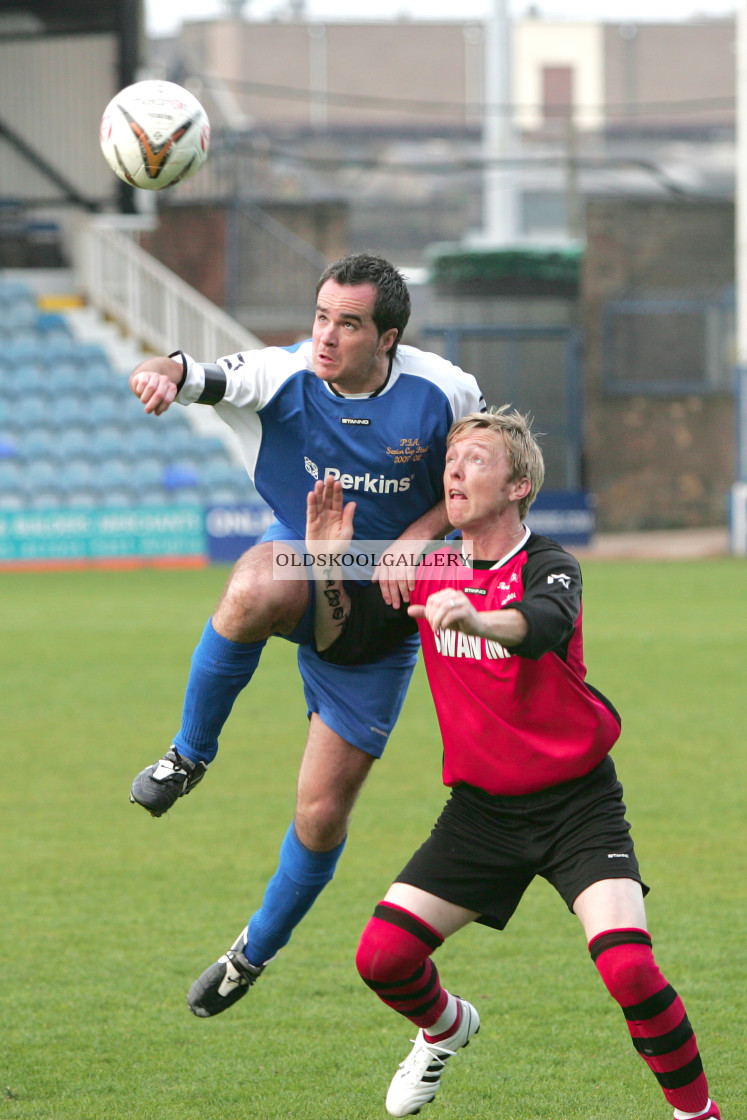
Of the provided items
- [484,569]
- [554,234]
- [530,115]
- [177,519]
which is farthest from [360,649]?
[530,115]

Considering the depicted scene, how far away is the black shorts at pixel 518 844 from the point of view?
3.43 metres

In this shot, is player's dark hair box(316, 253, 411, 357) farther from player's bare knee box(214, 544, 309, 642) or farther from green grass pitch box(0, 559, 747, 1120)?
green grass pitch box(0, 559, 747, 1120)

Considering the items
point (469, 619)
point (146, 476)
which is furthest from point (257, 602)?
point (146, 476)

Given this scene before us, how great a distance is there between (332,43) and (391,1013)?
50824 millimetres

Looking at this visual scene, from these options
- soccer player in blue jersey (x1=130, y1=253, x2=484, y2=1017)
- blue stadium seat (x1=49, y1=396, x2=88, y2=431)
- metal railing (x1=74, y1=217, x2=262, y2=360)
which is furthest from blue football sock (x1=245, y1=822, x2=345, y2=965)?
blue stadium seat (x1=49, y1=396, x2=88, y2=431)

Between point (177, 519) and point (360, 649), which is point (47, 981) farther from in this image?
point (177, 519)

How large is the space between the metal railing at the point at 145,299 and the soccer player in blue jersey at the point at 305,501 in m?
15.2

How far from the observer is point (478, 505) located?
3.51 m

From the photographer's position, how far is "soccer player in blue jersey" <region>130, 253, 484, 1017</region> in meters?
4.03

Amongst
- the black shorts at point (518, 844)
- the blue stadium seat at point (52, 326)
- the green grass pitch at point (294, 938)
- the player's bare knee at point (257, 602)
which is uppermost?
the blue stadium seat at point (52, 326)

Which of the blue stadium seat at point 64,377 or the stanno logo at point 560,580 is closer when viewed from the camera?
the stanno logo at point 560,580

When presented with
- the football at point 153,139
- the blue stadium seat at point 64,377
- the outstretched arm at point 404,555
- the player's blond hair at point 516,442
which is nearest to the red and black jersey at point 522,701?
the player's blond hair at point 516,442

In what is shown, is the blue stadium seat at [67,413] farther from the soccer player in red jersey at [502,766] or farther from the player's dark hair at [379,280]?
the soccer player in red jersey at [502,766]

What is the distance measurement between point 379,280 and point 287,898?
178 cm
